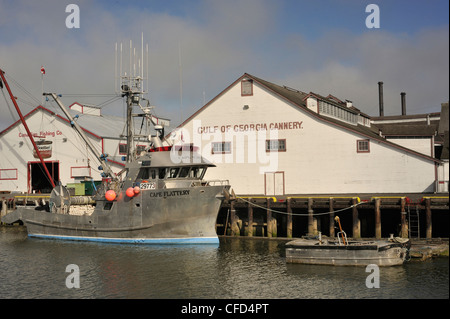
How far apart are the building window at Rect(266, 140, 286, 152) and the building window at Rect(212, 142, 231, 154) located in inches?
133

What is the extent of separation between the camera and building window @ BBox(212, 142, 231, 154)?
3800cm

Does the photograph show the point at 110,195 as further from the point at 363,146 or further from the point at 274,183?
the point at 363,146

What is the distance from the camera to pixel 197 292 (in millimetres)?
18688

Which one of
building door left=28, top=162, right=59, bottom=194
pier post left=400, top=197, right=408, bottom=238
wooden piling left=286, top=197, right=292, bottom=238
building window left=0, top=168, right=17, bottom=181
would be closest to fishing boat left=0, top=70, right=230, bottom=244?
wooden piling left=286, top=197, right=292, bottom=238

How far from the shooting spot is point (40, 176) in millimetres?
52375

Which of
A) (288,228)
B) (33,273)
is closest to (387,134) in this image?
(288,228)

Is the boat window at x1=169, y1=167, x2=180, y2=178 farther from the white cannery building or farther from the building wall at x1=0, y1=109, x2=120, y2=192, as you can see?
the building wall at x1=0, y1=109, x2=120, y2=192

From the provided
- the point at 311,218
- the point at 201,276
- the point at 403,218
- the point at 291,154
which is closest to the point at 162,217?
the point at 201,276

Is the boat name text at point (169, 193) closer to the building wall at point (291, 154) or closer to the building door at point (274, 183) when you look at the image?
the building wall at point (291, 154)

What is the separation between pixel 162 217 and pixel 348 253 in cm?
1241

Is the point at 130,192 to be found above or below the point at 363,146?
below

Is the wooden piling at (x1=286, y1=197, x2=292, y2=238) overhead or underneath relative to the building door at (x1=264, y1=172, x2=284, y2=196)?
underneath

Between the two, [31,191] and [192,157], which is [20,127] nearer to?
[31,191]

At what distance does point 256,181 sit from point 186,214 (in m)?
9.66
